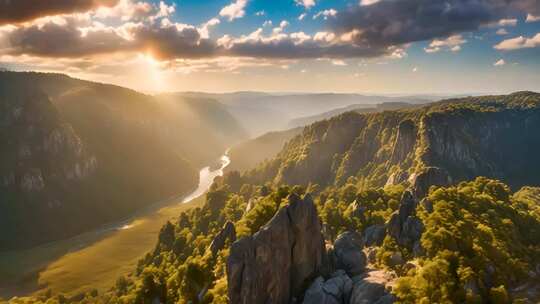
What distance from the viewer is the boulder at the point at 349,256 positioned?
7762 cm

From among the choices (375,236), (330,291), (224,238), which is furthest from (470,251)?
(224,238)

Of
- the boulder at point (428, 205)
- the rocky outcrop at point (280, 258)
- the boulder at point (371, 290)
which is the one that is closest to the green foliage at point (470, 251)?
the boulder at point (428, 205)

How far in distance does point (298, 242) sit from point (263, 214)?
20.3 meters

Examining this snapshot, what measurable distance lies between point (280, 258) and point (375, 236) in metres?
31.6

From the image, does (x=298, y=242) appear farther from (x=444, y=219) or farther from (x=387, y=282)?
(x=444, y=219)

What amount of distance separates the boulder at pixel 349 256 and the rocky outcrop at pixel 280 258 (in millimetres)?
4687

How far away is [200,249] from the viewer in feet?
472

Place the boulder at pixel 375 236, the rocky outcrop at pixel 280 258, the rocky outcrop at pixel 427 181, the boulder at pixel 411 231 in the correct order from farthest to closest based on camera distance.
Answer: the rocky outcrop at pixel 427 181 → the boulder at pixel 375 236 → the boulder at pixel 411 231 → the rocky outcrop at pixel 280 258

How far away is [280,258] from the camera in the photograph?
6994 centimetres

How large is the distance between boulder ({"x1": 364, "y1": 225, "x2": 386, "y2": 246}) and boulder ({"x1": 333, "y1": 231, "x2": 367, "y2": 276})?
22.7ft

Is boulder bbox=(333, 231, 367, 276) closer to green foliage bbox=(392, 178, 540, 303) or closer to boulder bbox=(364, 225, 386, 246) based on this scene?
boulder bbox=(364, 225, 386, 246)

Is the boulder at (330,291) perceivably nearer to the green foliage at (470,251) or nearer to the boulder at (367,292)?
the boulder at (367,292)

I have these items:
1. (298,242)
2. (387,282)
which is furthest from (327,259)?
(387,282)

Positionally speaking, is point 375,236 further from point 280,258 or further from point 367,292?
point 280,258
